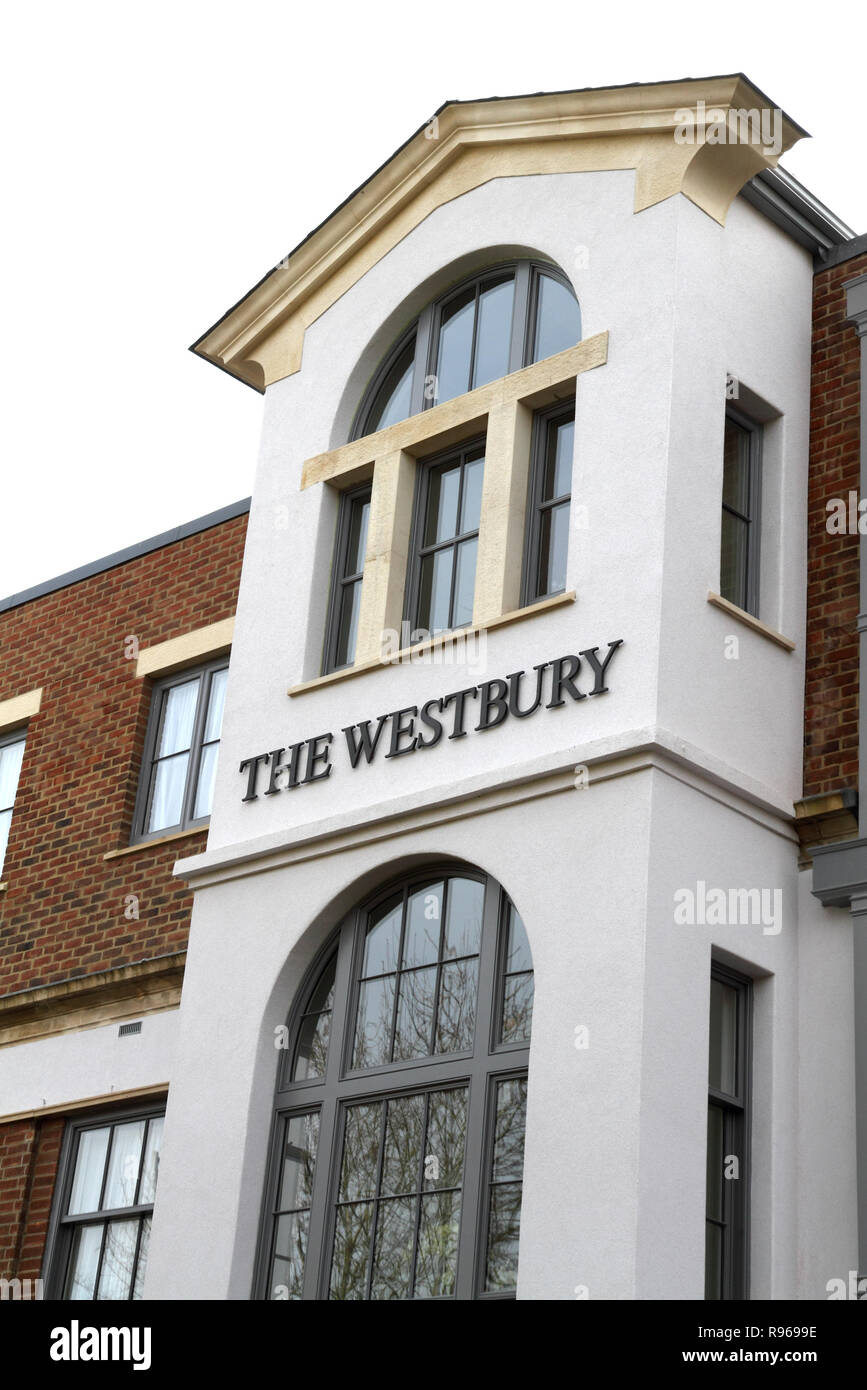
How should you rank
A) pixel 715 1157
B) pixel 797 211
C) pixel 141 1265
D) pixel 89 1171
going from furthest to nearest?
pixel 89 1171 → pixel 141 1265 → pixel 797 211 → pixel 715 1157

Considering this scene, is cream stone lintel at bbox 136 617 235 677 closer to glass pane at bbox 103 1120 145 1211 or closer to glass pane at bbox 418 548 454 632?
glass pane at bbox 418 548 454 632

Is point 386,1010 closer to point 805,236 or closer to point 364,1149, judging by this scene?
point 364,1149

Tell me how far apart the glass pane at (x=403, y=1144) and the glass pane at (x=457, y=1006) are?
0.39 m

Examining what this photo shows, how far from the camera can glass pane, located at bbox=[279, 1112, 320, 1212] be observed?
453 inches

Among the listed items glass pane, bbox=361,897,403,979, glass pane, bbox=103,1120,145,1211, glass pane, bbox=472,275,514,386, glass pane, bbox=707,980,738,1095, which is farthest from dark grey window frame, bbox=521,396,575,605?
glass pane, bbox=103,1120,145,1211

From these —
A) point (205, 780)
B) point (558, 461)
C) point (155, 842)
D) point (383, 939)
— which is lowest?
point (383, 939)

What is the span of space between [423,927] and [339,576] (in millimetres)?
2994

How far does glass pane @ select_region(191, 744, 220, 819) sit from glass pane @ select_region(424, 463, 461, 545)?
3.23m

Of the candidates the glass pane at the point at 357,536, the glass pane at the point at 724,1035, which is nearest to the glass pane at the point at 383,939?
the glass pane at the point at 724,1035

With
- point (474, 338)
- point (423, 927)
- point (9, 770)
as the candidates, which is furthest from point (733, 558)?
point (9, 770)

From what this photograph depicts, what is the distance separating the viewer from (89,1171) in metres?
14.3

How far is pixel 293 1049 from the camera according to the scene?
11969 mm

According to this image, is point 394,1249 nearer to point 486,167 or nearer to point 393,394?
point 393,394
